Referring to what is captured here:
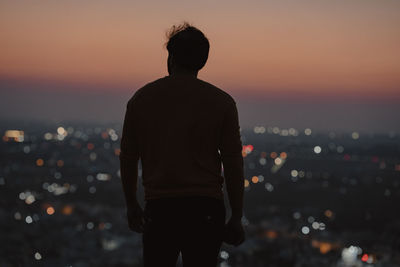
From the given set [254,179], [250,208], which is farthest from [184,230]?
[254,179]

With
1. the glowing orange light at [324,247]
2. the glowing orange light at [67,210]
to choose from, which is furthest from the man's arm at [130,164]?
the glowing orange light at [67,210]

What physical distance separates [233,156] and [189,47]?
511 millimetres

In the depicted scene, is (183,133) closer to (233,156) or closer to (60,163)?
(233,156)

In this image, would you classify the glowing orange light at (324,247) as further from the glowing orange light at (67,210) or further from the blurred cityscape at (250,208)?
the glowing orange light at (67,210)

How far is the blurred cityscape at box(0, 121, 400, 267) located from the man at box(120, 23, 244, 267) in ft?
39.8

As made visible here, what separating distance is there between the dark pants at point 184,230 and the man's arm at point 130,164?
0.15 metres

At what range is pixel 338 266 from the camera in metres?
18.9

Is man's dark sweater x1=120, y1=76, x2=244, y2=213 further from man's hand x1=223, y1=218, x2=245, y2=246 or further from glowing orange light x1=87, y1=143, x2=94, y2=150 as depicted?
glowing orange light x1=87, y1=143, x2=94, y2=150

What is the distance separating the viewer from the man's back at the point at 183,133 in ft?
6.08

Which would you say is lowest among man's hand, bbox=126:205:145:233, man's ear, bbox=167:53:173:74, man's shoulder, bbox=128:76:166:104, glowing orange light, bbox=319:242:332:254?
glowing orange light, bbox=319:242:332:254

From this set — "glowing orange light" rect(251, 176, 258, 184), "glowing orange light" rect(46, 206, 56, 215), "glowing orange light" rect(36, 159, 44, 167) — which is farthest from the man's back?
"glowing orange light" rect(36, 159, 44, 167)

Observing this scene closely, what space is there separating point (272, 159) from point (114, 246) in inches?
1456

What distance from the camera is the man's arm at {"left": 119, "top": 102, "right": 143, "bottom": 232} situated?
1.96 meters

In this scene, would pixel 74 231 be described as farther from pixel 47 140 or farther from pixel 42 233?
pixel 47 140
